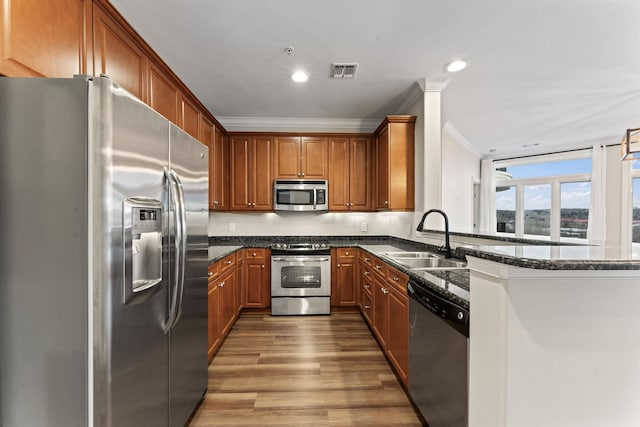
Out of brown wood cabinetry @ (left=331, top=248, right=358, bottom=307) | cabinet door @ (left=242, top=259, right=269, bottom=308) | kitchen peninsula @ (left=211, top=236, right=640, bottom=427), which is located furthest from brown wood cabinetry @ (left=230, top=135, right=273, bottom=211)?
kitchen peninsula @ (left=211, top=236, right=640, bottom=427)

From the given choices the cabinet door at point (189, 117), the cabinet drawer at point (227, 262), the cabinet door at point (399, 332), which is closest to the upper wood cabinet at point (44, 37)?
the cabinet door at point (189, 117)

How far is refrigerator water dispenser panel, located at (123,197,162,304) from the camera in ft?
3.69

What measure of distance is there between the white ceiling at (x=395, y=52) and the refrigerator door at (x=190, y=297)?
0.94 m

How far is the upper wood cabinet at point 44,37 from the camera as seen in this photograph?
1.08 m

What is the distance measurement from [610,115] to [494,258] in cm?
499

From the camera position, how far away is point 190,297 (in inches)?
68.1

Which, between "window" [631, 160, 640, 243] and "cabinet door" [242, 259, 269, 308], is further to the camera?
"window" [631, 160, 640, 243]

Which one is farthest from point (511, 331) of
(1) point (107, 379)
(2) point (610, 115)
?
(2) point (610, 115)

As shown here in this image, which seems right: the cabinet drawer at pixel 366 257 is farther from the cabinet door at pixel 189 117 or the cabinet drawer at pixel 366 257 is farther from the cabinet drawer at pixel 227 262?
the cabinet door at pixel 189 117

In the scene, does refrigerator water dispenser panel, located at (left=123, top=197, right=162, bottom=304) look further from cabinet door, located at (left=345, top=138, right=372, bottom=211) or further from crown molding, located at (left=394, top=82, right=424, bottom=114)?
cabinet door, located at (left=345, top=138, right=372, bottom=211)

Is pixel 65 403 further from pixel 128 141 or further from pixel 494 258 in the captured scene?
pixel 494 258

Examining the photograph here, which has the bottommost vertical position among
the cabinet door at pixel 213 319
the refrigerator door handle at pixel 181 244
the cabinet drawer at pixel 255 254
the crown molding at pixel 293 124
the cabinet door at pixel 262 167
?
the cabinet door at pixel 213 319

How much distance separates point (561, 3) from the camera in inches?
71.0

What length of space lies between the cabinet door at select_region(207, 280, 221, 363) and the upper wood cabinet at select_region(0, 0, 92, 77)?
5.63 feet
